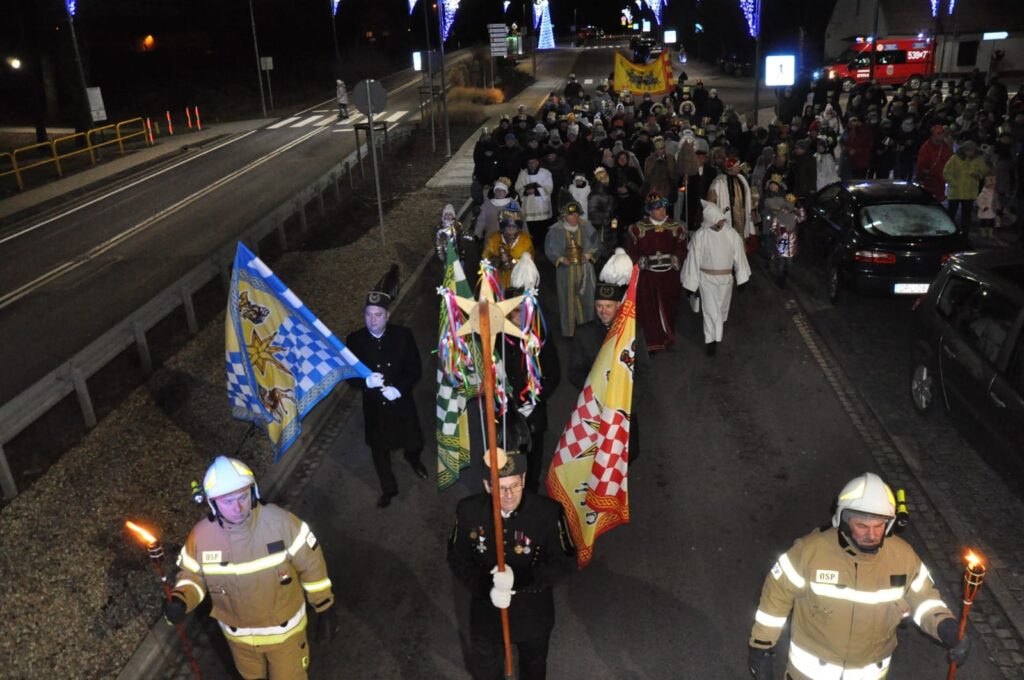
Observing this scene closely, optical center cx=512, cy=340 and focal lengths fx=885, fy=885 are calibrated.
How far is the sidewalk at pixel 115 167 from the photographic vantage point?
77.9ft

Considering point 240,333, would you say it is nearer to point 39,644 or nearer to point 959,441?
point 39,644

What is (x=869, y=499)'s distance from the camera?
12.9 ft

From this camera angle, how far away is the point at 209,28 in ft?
196

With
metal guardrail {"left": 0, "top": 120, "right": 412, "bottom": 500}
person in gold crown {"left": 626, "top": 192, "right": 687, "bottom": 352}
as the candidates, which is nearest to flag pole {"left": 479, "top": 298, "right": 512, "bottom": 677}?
metal guardrail {"left": 0, "top": 120, "right": 412, "bottom": 500}

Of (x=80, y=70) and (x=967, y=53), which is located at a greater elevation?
(x=80, y=70)

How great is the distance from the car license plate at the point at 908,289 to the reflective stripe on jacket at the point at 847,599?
7715 mm

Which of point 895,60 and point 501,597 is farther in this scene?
point 895,60

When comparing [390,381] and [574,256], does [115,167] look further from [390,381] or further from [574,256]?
[390,381]

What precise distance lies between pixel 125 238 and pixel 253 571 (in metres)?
16.6

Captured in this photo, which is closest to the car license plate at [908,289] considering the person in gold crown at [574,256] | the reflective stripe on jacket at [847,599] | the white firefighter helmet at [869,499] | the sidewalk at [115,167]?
the person in gold crown at [574,256]

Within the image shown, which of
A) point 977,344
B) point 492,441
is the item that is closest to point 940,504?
point 977,344

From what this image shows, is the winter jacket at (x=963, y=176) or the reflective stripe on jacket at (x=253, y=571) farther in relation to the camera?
the winter jacket at (x=963, y=176)

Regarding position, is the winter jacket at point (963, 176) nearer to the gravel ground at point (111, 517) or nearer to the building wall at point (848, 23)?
the gravel ground at point (111, 517)

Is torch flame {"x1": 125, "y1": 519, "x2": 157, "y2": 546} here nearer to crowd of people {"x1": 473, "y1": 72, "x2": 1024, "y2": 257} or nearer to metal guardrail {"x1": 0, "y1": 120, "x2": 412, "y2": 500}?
metal guardrail {"x1": 0, "y1": 120, "x2": 412, "y2": 500}
